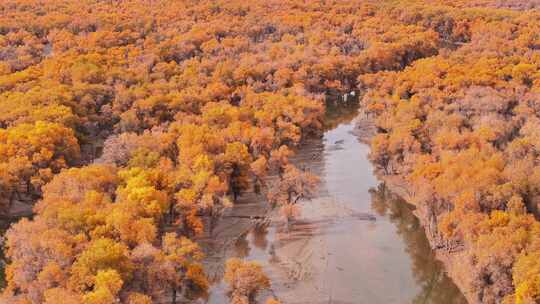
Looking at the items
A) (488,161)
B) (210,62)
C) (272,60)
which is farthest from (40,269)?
(272,60)

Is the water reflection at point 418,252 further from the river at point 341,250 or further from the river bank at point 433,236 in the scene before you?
the river bank at point 433,236

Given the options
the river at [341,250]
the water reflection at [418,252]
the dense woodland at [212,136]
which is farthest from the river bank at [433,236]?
the dense woodland at [212,136]

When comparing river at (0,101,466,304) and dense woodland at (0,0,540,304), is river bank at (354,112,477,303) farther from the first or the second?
dense woodland at (0,0,540,304)

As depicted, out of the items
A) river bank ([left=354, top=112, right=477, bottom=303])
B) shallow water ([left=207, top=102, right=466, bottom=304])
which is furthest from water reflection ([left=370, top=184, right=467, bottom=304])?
river bank ([left=354, top=112, right=477, bottom=303])

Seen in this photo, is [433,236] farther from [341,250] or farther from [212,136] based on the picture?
[212,136]

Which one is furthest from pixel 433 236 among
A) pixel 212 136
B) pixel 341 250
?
pixel 212 136

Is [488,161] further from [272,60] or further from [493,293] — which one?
[272,60]

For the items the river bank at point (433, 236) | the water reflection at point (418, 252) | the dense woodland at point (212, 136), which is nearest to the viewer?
the dense woodland at point (212, 136)
